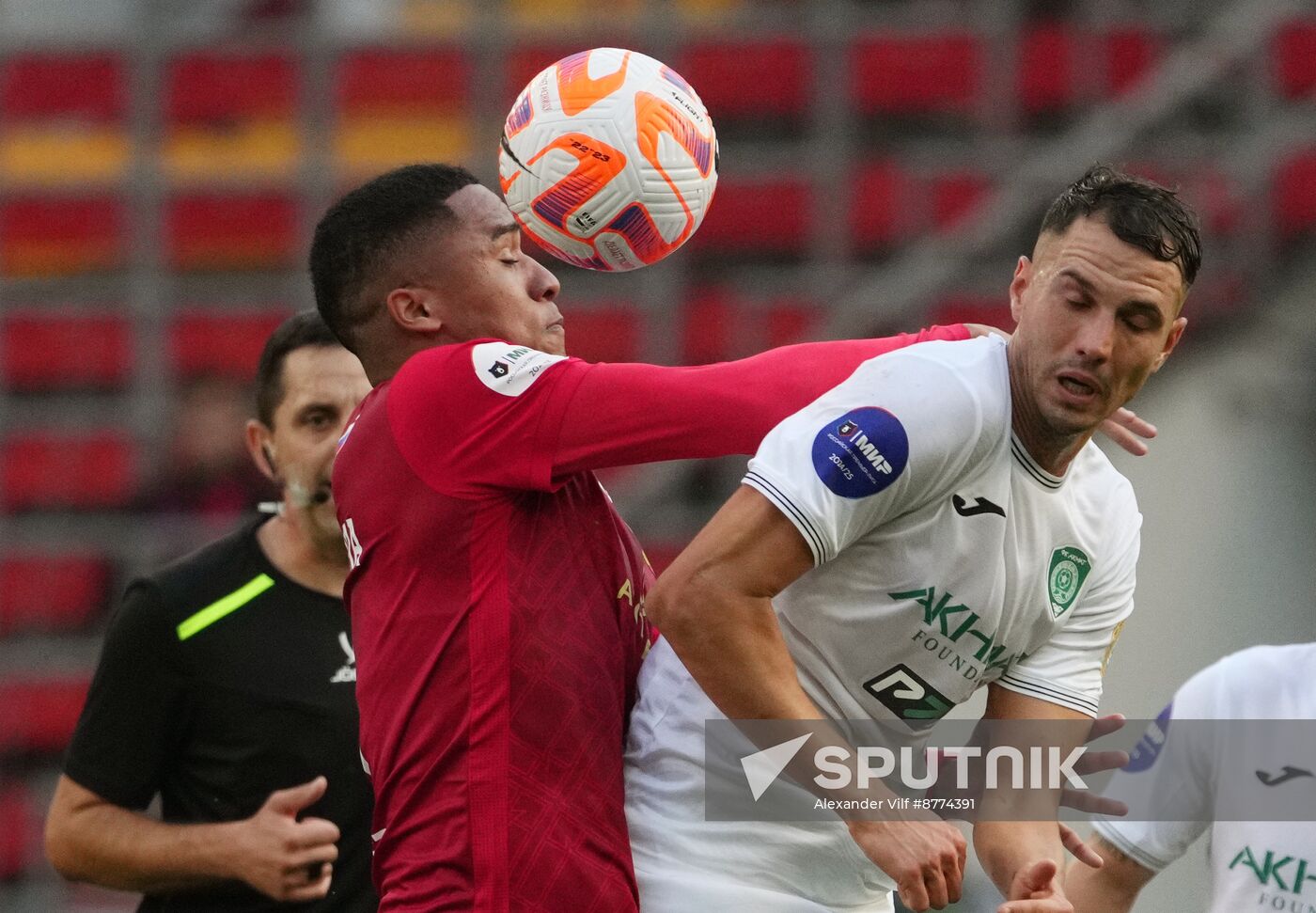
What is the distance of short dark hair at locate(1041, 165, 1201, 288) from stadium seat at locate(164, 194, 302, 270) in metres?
7.18

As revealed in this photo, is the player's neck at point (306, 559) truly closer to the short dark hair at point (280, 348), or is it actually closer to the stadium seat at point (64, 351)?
the short dark hair at point (280, 348)

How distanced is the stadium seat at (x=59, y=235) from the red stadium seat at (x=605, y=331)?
261 centimetres

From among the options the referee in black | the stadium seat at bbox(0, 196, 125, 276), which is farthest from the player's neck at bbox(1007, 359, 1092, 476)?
the stadium seat at bbox(0, 196, 125, 276)

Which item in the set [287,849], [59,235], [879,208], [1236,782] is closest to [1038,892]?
[1236,782]

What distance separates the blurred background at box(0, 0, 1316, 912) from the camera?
26.5 feet

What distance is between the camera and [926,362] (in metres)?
2.99

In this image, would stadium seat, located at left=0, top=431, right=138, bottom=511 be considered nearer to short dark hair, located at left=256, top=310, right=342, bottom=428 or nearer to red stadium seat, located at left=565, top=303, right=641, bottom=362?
red stadium seat, located at left=565, top=303, right=641, bottom=362

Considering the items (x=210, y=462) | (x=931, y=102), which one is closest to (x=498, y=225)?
(x=210, y=462)

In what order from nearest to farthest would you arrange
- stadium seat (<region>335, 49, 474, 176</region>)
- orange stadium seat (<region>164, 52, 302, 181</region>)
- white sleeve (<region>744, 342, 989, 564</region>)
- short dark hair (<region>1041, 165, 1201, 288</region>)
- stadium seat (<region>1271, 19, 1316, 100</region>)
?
white sleeve (<region>744, 342, 989, 564</region>)
short dark hair (<region>1041, 165, 1201, 288</region>)
stadium seat (<region>1271, 19, 1316, 100</region>)
stadium seat (<region>335, 49, 474, 176</region>)
orange stadium seat (<region>164, 52, 302, 181</region>)

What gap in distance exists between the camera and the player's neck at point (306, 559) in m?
4.52

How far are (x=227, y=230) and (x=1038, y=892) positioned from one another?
25.4 ft

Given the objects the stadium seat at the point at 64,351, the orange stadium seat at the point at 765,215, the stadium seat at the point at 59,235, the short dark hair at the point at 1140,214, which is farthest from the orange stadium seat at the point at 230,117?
the short dark hair at the point at 1140,214

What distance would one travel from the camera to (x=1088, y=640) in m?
3.33

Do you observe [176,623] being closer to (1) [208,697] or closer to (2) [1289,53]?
(1) [208,697]
